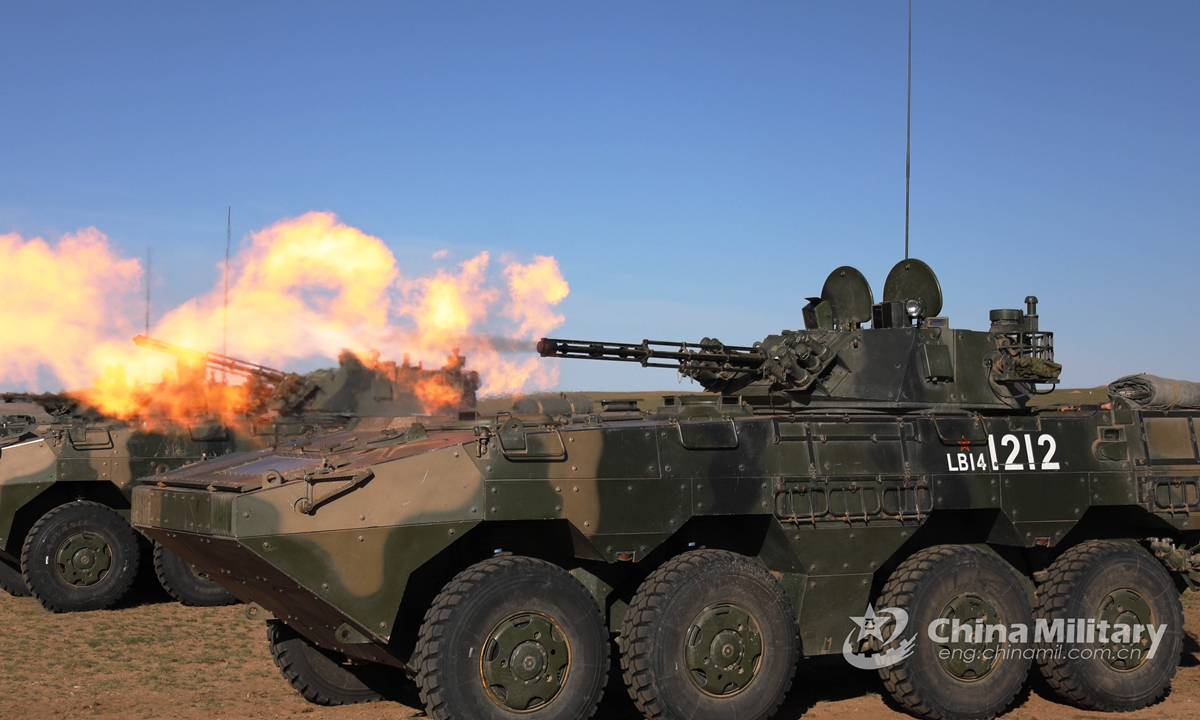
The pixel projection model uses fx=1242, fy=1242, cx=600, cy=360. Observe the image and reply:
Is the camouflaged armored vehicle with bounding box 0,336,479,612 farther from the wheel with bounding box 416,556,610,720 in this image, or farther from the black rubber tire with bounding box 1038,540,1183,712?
the black rubber tire with bounding box 1038,540,1183,712

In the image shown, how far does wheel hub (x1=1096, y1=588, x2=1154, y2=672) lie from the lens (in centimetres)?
1025

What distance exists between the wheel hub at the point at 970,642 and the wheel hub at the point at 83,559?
10486 millimetres

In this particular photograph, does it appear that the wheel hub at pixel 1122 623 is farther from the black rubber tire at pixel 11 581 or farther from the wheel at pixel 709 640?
the black rubber tire at pixel 11 581

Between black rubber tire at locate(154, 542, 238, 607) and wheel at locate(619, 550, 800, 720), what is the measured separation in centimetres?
840

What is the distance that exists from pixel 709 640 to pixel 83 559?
31.6 ft

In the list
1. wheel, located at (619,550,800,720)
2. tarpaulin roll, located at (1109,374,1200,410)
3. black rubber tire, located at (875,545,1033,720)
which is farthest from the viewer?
tarpaulin roll, located at (1109,374,1200,410)

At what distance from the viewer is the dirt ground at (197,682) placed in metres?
9.80

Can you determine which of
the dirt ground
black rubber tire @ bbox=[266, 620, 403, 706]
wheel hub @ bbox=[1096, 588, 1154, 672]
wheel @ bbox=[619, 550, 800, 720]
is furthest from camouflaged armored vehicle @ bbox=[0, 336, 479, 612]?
wheel hub @ bbox=[1096, 588, 1154, 672]

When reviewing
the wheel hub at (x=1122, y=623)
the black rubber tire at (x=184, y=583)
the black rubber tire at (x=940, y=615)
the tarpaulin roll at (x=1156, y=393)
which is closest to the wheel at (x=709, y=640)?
the black rubber tire at (x=940, y=615)

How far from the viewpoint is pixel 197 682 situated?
35.9 feet

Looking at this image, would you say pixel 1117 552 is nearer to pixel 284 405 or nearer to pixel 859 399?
pixel 859 399

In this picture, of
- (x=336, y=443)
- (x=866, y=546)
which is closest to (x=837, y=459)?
(x=866, y=546)

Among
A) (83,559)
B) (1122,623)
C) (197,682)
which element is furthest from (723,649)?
(83,559)

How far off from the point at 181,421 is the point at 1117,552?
11.3 metres
